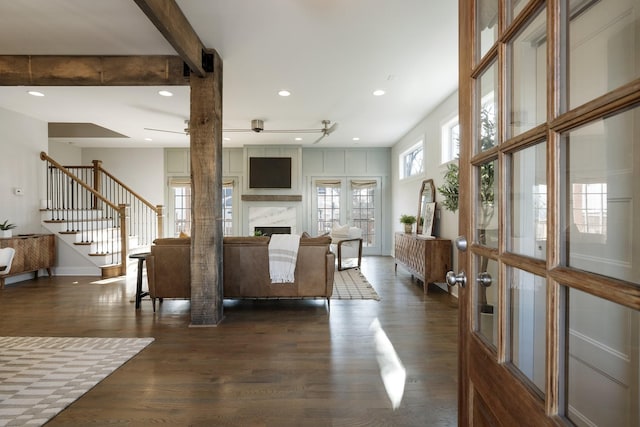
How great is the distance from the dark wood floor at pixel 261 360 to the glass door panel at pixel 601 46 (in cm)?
184

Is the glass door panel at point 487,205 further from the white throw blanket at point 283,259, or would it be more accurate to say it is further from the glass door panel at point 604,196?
the white throw blanket at point 283,259

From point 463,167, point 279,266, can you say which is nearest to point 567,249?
point 463,167

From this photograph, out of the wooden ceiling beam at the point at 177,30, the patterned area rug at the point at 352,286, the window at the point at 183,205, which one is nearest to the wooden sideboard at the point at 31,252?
the window at the point at 183,205

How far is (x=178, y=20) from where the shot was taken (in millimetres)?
2656

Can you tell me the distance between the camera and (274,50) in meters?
3.45

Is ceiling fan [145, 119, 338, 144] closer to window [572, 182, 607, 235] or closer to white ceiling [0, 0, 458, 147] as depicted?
white ceiling [0, 0, 458, 147]

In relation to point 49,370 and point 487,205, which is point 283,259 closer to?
point 49,370

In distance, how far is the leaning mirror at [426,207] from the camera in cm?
538

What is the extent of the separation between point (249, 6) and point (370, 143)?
5.66m

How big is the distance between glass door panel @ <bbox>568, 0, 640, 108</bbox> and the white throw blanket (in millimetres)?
3362

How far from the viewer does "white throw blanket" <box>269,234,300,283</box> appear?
12.6ft

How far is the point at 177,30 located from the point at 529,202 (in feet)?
9.26

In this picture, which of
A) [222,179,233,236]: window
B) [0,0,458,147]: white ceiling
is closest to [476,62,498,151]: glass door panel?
[0,0,458,147]: white ceiling

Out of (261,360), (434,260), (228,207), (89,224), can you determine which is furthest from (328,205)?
(261,360)
